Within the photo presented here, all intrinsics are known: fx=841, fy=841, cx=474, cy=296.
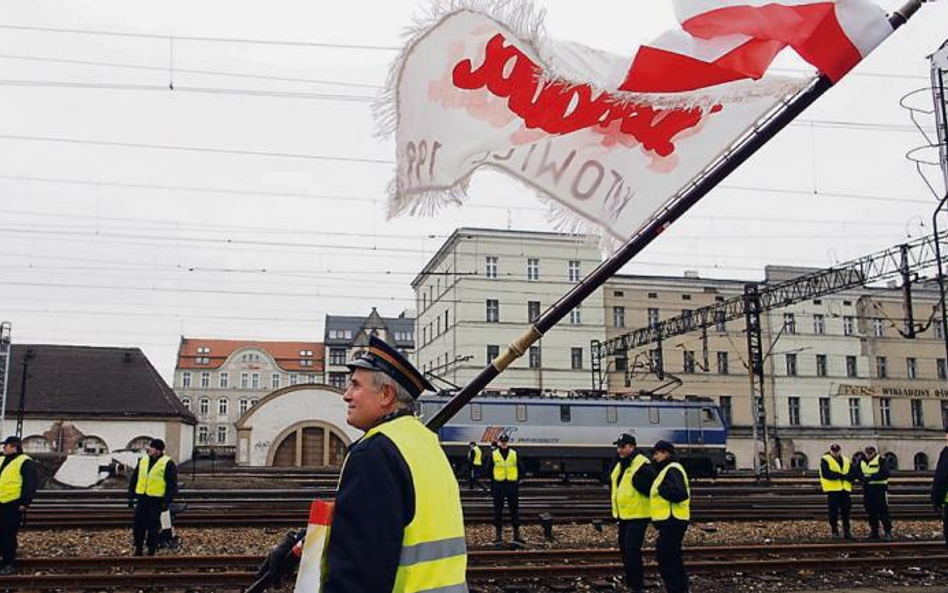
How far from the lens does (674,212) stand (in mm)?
3092

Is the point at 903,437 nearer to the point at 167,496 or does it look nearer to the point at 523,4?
the point at 167,496

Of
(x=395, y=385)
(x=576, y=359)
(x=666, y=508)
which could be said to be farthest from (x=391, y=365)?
(x=576, y=359)

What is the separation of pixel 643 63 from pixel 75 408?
47.3 meters

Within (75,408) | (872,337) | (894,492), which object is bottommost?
(894,492)

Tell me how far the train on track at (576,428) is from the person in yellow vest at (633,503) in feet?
66.2

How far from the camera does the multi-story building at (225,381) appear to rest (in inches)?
3819

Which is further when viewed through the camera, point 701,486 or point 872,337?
point 872,337

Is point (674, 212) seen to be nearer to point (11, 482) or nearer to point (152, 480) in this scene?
point (11, 482)

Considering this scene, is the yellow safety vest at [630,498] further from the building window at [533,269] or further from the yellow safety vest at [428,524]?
the building window at [533,269]

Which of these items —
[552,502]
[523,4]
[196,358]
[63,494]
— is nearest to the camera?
[523,4]

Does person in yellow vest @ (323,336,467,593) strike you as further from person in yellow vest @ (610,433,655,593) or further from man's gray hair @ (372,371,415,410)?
person in yellow vest @ (610,433,655,593)

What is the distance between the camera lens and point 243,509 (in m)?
18.9

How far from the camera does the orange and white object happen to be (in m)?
2.79

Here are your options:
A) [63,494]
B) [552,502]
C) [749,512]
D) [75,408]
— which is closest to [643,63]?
[749,512]
